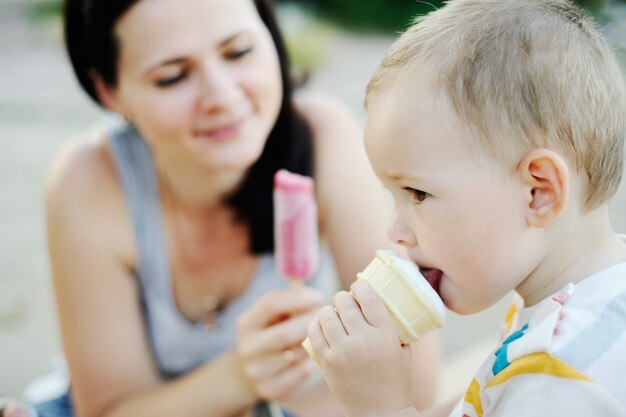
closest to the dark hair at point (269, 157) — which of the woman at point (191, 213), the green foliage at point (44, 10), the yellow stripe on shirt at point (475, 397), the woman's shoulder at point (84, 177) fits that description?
the woman at point (191, 213)

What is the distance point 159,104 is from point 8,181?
344 cm

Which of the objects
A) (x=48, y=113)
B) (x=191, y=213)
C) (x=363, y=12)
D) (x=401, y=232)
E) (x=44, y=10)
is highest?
(x=401, y=232)

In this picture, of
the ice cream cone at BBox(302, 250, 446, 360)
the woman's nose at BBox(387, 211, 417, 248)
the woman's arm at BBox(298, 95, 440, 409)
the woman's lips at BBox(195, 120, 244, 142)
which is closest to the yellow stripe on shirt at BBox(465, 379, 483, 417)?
the ice cream cone at BBox(302, 250, 446, 360)

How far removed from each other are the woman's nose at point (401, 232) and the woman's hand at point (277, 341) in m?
0.53

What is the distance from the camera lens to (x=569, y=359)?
0.99 metres

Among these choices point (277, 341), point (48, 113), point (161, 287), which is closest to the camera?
point (277, 341)

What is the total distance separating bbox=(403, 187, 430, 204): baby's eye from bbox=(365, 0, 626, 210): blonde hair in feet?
0.40

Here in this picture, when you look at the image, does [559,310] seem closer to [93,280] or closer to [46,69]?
[93,280]

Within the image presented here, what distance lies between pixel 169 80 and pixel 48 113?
4438 mm

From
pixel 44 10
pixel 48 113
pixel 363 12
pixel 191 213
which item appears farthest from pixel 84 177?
pixel 44 10

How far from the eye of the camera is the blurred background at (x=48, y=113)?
3.21m

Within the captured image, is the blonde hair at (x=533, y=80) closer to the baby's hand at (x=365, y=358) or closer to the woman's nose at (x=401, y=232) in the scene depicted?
the woman's nose at (x=401, y=232)

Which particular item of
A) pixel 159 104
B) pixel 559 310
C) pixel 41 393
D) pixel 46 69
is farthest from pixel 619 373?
pixel 46 69

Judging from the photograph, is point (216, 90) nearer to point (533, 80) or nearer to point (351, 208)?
point (351, 208)
